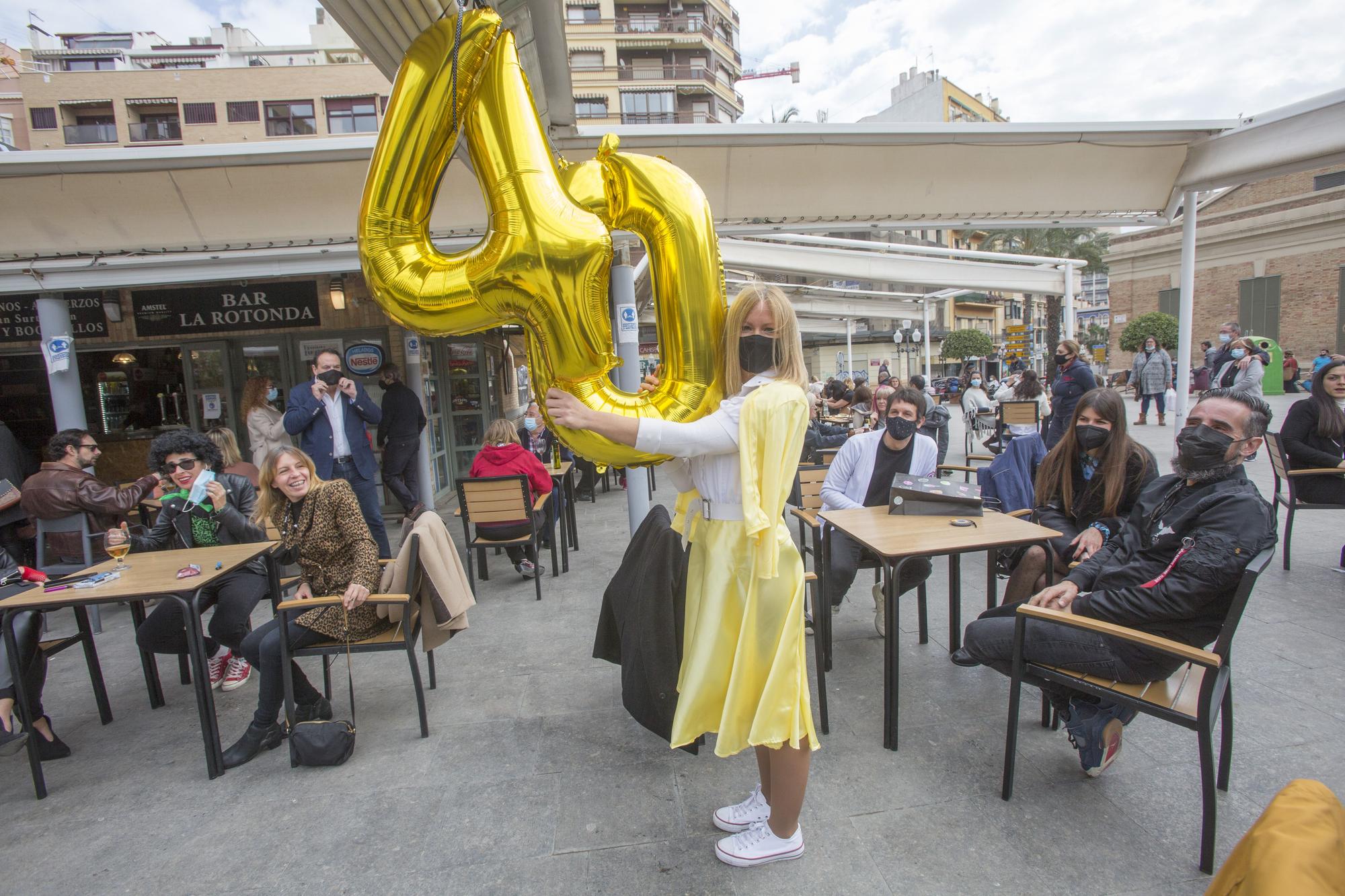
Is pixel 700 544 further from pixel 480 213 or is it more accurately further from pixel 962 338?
pixel 962 338

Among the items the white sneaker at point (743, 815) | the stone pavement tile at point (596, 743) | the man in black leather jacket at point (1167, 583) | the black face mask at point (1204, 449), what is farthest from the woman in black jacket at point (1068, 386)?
the white sneaker at point (743, 815)

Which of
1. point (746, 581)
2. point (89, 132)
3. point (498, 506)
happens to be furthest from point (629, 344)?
point (89, 132)

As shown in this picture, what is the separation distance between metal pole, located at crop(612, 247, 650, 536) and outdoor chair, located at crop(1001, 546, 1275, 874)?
331cm

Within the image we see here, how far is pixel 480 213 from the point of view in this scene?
5.26 meters

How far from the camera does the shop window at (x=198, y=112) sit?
2988 cm

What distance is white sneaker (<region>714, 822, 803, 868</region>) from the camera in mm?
1862

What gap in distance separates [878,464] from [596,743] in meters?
2.23

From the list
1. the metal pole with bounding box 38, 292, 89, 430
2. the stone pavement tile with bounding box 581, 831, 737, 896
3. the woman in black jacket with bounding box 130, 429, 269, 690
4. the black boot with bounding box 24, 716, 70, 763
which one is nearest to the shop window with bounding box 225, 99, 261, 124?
the metal pole with bounding box 38, 292, 89, 430

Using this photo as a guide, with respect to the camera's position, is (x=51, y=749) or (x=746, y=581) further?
(x=51, y=749)

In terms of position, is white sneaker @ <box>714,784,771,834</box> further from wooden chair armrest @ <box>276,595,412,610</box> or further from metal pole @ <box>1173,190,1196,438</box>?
metal pole @ <box>1173,190,1196,438</box>

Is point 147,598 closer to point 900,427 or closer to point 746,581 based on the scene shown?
point 746,581

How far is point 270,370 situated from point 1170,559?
27.6 feet

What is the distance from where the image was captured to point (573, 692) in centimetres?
305

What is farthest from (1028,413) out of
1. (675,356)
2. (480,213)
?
(675,356)
